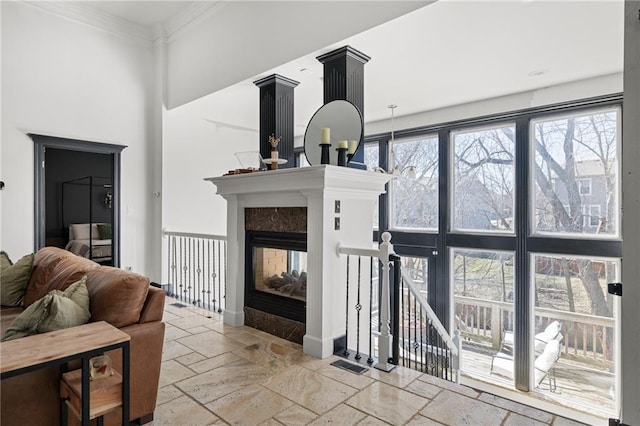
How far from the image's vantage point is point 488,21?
301 cm

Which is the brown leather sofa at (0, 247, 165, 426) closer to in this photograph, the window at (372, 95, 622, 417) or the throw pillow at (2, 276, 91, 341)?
the throw pillow at (2, 276, 91, 341)

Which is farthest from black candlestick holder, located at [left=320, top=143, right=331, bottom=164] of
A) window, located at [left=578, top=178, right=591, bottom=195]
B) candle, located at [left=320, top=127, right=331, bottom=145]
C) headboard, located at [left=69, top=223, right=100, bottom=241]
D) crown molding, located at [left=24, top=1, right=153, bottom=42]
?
headboard, located at [left=69, top=223, right=100, bottom=241]

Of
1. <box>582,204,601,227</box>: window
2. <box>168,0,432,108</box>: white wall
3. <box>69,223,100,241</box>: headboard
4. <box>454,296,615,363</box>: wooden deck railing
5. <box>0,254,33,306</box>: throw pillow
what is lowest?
<box>454,296,615,363</box>: wooden deck railing

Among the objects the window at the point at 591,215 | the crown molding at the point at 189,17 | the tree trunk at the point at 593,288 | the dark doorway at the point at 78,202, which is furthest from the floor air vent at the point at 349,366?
the dark doorway at the point at 78,202

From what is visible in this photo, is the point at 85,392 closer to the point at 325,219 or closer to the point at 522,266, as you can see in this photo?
the point at 325,219

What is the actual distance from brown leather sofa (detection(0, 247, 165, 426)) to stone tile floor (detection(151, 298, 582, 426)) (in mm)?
241

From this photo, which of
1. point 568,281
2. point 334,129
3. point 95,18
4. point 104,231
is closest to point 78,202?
point 104,231

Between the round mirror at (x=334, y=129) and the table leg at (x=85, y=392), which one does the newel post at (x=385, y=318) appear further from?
the table leg at (x=85, y=392)

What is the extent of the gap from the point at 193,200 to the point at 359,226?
11.5ft

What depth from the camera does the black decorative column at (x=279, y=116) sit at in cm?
398

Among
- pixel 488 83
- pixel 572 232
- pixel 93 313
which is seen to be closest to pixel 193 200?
pixel 93 313

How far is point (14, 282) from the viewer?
3.04 m

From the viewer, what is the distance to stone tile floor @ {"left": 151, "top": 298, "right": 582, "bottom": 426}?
2123 mm

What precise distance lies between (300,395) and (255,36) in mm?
3662
